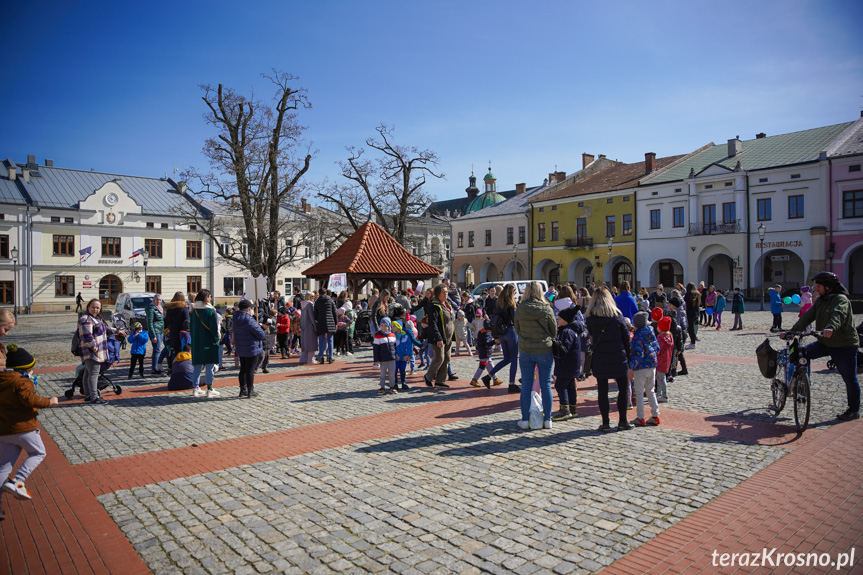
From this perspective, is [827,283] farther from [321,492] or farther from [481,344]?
[321,492]

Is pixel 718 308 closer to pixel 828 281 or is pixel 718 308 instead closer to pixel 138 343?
pixel 828 281

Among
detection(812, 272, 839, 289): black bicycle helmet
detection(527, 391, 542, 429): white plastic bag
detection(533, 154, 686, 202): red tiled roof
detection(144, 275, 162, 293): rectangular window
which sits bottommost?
detection(527, 391, 542, 429): white plastic bag

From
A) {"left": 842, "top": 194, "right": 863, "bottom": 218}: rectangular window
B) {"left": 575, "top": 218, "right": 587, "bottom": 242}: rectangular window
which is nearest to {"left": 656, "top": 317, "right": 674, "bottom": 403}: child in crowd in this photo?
{"left": 842, "top": 194, "right": 863, "bottom": 218}: rectangular window

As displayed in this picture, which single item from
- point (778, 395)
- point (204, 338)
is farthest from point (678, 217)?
point (204, 338)

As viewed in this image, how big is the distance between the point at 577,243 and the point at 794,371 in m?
43.5

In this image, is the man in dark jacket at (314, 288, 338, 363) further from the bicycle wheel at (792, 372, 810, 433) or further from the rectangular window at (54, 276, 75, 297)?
the rectangular window at (54, 276, 75, 297)

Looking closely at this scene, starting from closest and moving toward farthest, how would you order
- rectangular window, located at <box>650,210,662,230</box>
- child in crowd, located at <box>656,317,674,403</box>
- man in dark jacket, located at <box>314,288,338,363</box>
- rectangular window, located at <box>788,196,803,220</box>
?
child in crowd, located at <box>656,317,674,403</box>, man in dark jacket, located at <box>314,288,338,363</box>, rectangular window, located at <box>788,196,803,220</box>, rectangular window, located at <box>650,210,662,230</box>

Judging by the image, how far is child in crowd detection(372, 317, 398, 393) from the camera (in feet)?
33.9

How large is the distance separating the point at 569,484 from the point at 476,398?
441cm

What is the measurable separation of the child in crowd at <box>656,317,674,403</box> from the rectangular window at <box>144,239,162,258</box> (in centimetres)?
5162

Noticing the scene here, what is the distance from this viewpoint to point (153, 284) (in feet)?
170

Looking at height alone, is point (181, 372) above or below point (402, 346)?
below

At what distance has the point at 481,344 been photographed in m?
10.8

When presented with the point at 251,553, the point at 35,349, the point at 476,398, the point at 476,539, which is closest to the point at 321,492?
the point at 251,553
